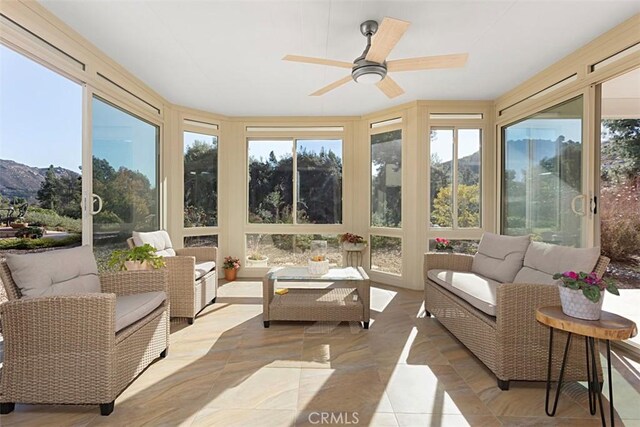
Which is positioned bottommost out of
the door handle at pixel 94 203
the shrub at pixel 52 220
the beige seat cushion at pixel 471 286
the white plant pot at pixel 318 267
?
the beige seat cushion at pixel 471 286

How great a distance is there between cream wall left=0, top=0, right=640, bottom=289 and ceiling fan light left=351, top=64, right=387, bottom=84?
2.03 metres

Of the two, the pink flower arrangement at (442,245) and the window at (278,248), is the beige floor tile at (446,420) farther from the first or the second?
the window at (278,248)

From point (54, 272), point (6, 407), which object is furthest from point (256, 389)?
point (54, 272)

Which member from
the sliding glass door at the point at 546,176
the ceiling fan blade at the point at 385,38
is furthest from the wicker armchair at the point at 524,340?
the ceiling fan blade at the point at 385,38

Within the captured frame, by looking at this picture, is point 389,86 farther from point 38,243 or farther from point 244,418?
point 38,243

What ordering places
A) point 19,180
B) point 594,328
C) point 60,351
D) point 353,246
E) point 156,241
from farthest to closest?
point 353,246
point 156,241
point 19,180
point 60,351
point 594,328

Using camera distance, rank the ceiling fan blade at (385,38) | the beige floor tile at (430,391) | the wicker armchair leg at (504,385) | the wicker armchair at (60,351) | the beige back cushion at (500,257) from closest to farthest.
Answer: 1. the wicker armchair at (60,351)
2. the beige floor tile at (430,391)
3. the ceiling fan blade at (385,38)
4. the wicker armchair leg at (504,385)
5. the beige back cushion at (500,257)

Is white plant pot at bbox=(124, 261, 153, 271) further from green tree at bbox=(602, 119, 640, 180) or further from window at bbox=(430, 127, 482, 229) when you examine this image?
green tree at bbox=(602, 119, 640, 180)

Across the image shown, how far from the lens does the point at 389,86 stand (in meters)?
3.06

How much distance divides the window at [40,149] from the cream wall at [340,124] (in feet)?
0.37

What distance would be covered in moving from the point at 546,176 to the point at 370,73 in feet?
8.29

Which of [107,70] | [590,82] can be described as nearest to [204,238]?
[107,70]

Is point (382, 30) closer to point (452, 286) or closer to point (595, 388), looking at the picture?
point (452, 286)

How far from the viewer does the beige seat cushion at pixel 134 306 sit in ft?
6.86
